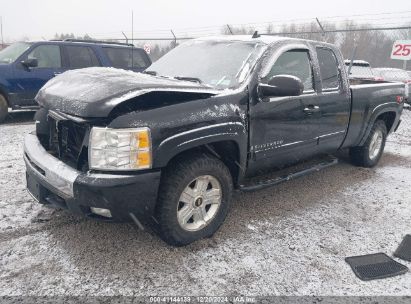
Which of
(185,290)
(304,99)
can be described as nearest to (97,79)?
(185,290)

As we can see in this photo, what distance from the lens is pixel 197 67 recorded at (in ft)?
12.6

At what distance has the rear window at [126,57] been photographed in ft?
29.0

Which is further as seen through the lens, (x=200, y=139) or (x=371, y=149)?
(x=371, y=149)

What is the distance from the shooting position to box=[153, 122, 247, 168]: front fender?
2.68m

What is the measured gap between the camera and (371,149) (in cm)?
Answer: 564

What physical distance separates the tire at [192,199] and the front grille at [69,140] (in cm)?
70

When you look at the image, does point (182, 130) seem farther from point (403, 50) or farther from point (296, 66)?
point (403, 50)

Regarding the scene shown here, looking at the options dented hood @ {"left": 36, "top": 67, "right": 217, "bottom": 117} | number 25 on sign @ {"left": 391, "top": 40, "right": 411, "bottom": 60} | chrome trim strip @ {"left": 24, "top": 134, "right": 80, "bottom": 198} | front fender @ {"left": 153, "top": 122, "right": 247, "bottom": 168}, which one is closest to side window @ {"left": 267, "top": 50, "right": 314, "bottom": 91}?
front fender @ {"left": 153, "top": 122, "right": 247, "bottom": 168}

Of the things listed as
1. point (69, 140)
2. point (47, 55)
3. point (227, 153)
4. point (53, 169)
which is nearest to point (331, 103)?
point (227, 153)

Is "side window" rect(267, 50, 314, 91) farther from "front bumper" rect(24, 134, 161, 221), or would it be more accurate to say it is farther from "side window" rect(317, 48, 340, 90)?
"front bumper" rect(24, 134, 161, 221)

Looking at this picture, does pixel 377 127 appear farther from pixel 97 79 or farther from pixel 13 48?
pixel 13 48

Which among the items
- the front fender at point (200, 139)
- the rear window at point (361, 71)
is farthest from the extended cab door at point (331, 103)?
the rear window at point (361, 71)

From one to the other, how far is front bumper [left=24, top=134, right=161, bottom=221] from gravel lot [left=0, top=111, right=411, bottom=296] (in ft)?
1.37

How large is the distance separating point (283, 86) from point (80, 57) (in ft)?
21.2
